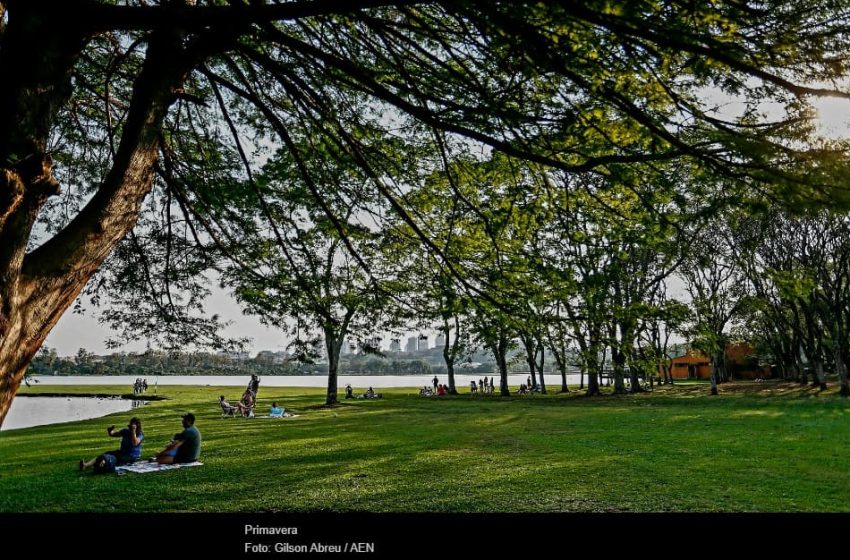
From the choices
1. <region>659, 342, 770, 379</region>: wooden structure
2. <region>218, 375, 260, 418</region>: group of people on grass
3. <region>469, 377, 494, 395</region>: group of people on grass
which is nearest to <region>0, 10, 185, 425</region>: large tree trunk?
<region>218, 375, 260, 418</region>: group of people on grass

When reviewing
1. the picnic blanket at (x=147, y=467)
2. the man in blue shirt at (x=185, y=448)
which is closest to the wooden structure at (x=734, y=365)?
the man in blue shirt at (x=185, y=448)

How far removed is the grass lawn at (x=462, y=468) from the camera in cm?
758

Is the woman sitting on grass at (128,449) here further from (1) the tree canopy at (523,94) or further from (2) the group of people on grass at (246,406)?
(2) the group of people on grass at (246,406)

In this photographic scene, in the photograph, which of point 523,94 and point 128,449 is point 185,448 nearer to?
point 128,449

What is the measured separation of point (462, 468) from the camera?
1012cm

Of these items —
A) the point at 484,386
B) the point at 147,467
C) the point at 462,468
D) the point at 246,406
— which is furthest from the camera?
the point at 484,386

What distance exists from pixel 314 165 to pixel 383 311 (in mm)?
2424

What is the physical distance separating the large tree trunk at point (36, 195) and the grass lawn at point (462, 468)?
4.57 m

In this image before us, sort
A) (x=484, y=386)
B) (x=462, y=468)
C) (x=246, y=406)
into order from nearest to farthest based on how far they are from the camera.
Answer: (x=462, y=468) → (x=246, y=406) → (x=484, y=386)

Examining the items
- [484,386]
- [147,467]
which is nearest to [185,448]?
[147,467]

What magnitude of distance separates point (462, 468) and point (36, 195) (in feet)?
28.0
